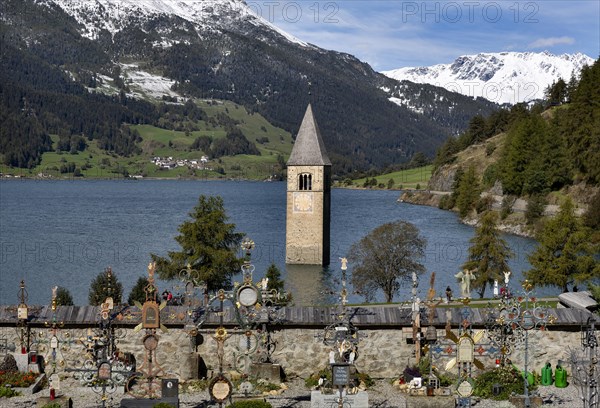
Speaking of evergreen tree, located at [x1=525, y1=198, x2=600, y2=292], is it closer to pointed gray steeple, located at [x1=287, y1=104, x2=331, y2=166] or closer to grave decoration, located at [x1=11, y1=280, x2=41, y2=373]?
pointed gray steeple, located at [x1=287, y1=104, x2=331, y2=166]

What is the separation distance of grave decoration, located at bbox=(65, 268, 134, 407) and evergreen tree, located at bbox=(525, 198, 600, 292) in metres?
32.4

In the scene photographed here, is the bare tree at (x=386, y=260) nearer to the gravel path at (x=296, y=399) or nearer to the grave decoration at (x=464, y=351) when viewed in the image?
the grave decoration at (x=464, y=351)

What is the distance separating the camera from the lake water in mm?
73500

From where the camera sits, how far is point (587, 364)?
24.6 meters

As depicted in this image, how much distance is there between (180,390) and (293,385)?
3424 mm

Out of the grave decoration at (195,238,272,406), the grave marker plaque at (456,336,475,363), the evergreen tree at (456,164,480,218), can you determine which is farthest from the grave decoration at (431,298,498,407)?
the evergreen tree at (456,164,480,218)

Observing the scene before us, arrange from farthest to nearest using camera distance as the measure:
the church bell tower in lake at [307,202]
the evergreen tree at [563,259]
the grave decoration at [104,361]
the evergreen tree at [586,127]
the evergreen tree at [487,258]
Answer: the evergreen tree at [586,127], the church bell tower in lake at [307,202], the evergreen tree at [487,258], the evergreen tree at [563,259], the grave decoration at [104,361]

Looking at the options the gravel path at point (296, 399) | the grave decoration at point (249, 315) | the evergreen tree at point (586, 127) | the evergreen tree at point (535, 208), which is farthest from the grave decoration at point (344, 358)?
the evergreen tree at point (535, 208)

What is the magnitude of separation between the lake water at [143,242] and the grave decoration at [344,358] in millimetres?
35794

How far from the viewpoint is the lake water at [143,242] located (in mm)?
73500

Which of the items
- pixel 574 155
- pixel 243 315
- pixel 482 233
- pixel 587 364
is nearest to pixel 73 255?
pixel 482 233

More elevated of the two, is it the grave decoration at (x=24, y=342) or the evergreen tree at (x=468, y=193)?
the evergreen tree at (x=468, y=193)

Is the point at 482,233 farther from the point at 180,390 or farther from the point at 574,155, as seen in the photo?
the point at 574,155

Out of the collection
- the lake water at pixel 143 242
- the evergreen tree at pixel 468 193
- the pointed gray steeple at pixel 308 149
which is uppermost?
the pointed gray steeple at pixel 308 149
